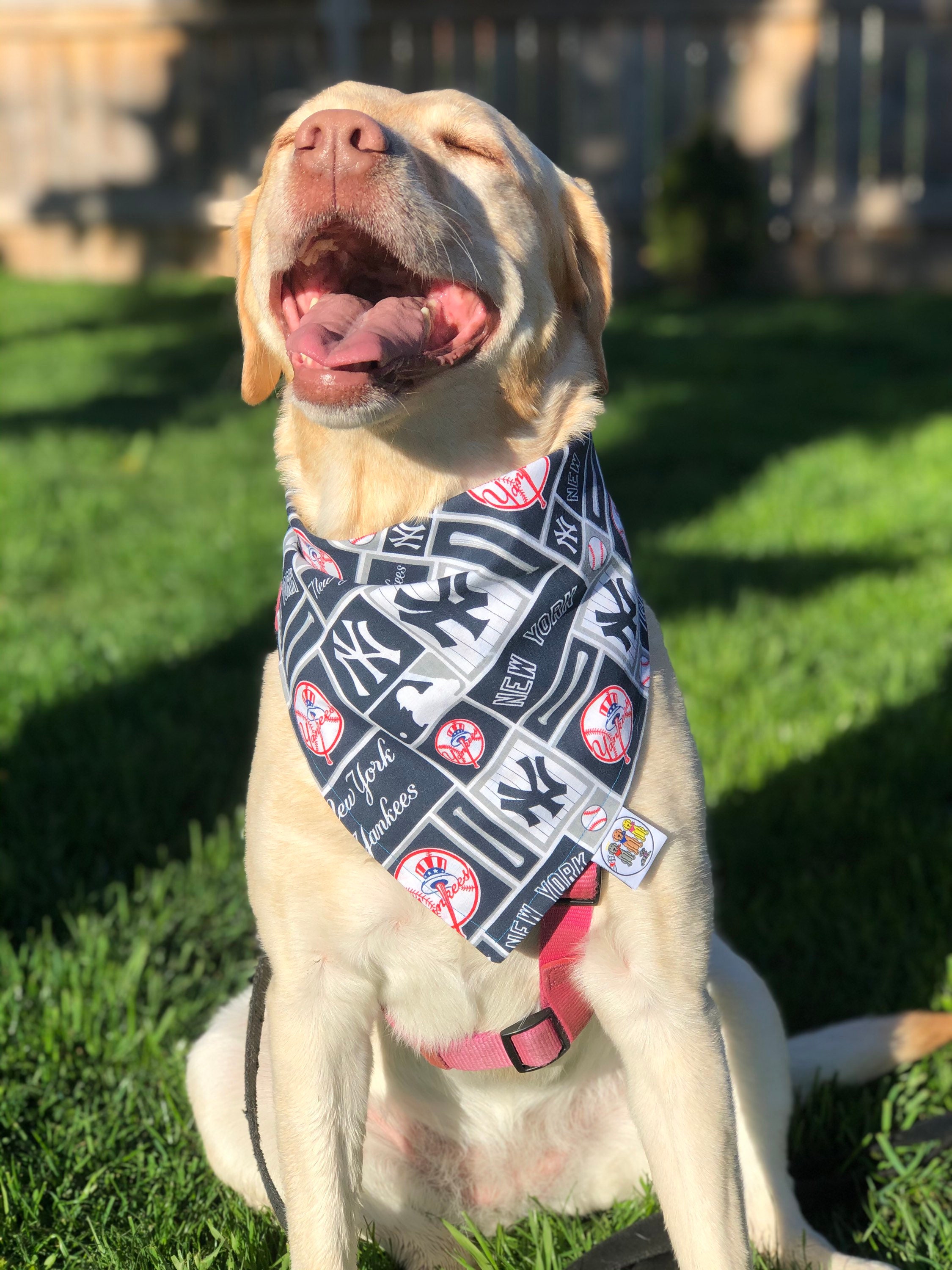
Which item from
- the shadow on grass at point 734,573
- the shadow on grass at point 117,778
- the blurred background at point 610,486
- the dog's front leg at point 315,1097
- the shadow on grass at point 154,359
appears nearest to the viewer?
the dog's front leg at point 315,1097

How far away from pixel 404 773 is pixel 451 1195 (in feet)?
2.65

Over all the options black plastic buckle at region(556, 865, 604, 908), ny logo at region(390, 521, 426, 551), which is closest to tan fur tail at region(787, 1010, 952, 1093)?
black plastic buckle at region(556, 865, 604, 908)

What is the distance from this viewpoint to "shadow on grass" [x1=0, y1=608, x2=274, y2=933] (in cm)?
306

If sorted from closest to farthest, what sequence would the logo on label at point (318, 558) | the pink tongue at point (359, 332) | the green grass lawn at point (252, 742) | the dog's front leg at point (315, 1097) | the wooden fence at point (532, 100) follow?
the pink tongue at point (359, 332), the dog's front leg at point (315, 1097), the logo on label at point (318, 558), the green grass lawn at point (252, 742), the wooden fence at point (532, 100)

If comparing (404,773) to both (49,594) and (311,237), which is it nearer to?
(311,237)

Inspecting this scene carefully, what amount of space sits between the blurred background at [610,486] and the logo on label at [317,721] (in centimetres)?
87

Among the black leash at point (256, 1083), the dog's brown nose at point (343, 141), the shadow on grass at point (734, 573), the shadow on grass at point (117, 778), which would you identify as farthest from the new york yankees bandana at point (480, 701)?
the shadow on grass at point (734, 573)

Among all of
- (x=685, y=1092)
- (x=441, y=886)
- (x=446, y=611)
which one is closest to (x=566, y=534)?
(x=446, y=611)

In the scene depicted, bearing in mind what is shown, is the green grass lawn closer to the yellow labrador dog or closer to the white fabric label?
the yellow labrador dog

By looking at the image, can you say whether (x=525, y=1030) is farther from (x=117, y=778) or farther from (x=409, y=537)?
(x=117, y=778)

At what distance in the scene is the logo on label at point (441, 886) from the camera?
1.79 meters

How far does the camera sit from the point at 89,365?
8.53m

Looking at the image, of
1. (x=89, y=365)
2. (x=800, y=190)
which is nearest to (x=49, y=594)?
(x=89, y=365)

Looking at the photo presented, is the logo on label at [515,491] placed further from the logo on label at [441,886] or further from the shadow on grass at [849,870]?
the shadow on grass at [849,870]
